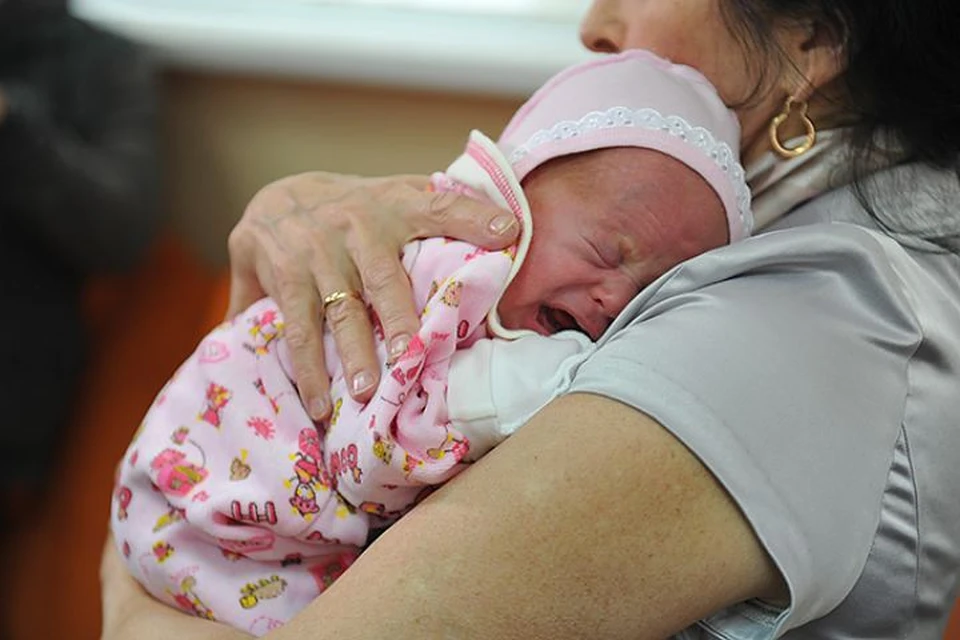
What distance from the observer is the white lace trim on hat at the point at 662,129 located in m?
0.97

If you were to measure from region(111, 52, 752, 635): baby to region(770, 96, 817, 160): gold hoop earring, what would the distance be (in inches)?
1.5

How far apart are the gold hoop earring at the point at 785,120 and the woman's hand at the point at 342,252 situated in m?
0.23

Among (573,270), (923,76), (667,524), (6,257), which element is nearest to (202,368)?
(573,270)

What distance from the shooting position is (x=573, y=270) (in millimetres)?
977

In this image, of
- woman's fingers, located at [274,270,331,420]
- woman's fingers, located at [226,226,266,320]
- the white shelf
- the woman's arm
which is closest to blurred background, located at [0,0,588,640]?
the white shelf

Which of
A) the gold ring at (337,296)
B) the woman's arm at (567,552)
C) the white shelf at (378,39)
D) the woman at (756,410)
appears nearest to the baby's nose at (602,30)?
the woman at (756,410)

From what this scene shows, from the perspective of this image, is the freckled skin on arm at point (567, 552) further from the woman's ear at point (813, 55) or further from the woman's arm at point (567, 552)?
the woman's ear at point (813, 55)

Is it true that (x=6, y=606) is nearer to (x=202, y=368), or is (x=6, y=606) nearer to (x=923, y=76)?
(x=202, y=368)

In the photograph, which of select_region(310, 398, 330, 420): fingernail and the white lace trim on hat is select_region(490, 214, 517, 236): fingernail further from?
select_region(310, 398, 330, 420): fingernail

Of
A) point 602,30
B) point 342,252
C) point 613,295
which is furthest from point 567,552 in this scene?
point 602,30

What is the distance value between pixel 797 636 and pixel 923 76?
434mm

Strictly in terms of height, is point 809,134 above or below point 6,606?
above

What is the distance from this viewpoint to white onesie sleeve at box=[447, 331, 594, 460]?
2.91ft

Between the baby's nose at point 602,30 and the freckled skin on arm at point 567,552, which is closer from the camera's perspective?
the freckled skin on arm at point 567,552
